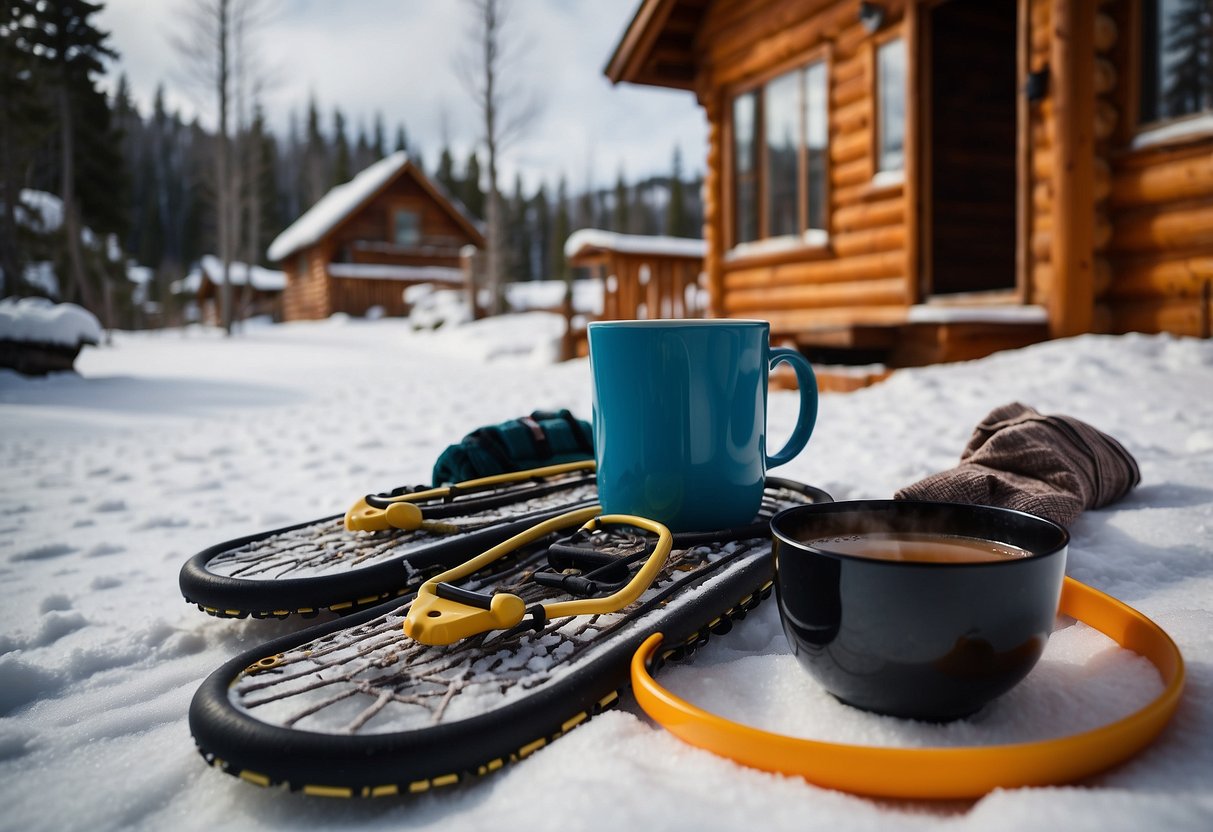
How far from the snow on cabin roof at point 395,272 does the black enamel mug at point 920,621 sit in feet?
70.4

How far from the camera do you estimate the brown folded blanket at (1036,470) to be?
Result: 4.23ft

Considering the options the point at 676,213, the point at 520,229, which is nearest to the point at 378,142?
the point at 520,229

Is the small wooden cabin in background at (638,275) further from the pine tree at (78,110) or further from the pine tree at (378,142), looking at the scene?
the pine tree at (378,142)

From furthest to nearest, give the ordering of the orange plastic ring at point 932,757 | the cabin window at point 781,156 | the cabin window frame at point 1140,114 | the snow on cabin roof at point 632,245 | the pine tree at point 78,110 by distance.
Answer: the snow on cabin roof at point 632,245 < the cabin window at point 781,156 < the cabin window frame at point 1140,114 < the pine tree at point 78,110 < the orange plastic ring at point 932,757

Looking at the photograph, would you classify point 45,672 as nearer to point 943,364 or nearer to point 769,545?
point 769,545

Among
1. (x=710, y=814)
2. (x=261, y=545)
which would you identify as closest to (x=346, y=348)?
(x=261, y=545)

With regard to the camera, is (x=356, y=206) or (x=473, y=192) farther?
(x=473, y=192)

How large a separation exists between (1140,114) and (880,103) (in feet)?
5.02

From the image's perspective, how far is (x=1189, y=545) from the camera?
1.25 metres

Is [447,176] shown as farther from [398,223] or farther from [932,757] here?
[932,757]

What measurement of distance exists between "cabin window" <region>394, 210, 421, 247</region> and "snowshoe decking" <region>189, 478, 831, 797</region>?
22.0m

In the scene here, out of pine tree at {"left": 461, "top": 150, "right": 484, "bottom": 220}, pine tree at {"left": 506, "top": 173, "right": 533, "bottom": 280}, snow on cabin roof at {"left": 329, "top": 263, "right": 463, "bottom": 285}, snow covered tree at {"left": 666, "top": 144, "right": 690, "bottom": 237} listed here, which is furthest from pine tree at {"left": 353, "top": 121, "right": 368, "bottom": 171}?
snow on cabin roof at {"left": 329, "top": 263, "right": 463, "bottom": 285}

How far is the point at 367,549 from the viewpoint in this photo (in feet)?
3.79

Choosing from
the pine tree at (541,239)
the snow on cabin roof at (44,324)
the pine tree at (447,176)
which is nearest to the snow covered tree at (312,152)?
the pine tree at (447,176)
